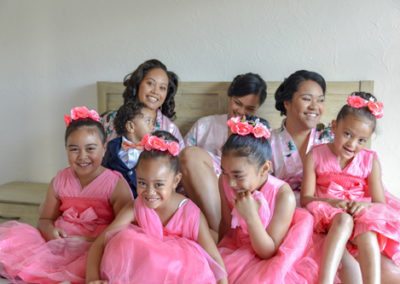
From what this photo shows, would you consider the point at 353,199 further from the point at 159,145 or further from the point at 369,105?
the point at 159,145

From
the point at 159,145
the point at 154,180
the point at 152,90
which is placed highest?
the point at 152,90

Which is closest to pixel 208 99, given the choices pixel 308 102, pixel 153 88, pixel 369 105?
pixel 153 88

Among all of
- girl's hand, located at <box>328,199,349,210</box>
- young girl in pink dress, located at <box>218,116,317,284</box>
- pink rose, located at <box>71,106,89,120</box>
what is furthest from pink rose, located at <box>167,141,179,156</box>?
girl's hand, located at <box>328,199,349,210</box>

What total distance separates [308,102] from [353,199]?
0.44m

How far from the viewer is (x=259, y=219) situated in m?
1.22

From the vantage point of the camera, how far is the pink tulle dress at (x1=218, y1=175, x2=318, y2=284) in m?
1.17

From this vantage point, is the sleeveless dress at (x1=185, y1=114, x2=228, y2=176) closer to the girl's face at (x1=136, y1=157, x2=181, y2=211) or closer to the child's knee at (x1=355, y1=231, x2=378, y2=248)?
the girl's face at (x1=136, y1=157, x2=181, y2=211)

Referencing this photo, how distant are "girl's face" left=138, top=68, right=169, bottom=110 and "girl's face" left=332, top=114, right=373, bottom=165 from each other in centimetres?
84

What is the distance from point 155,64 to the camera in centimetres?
201

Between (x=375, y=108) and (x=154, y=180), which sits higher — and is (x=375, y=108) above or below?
above

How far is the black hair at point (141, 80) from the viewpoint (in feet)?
6.52

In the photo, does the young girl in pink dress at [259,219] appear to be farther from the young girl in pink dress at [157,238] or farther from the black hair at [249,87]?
the black hair at [249,87]

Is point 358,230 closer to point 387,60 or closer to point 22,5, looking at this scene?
point 387,60

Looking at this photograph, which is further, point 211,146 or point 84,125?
point 211,146
